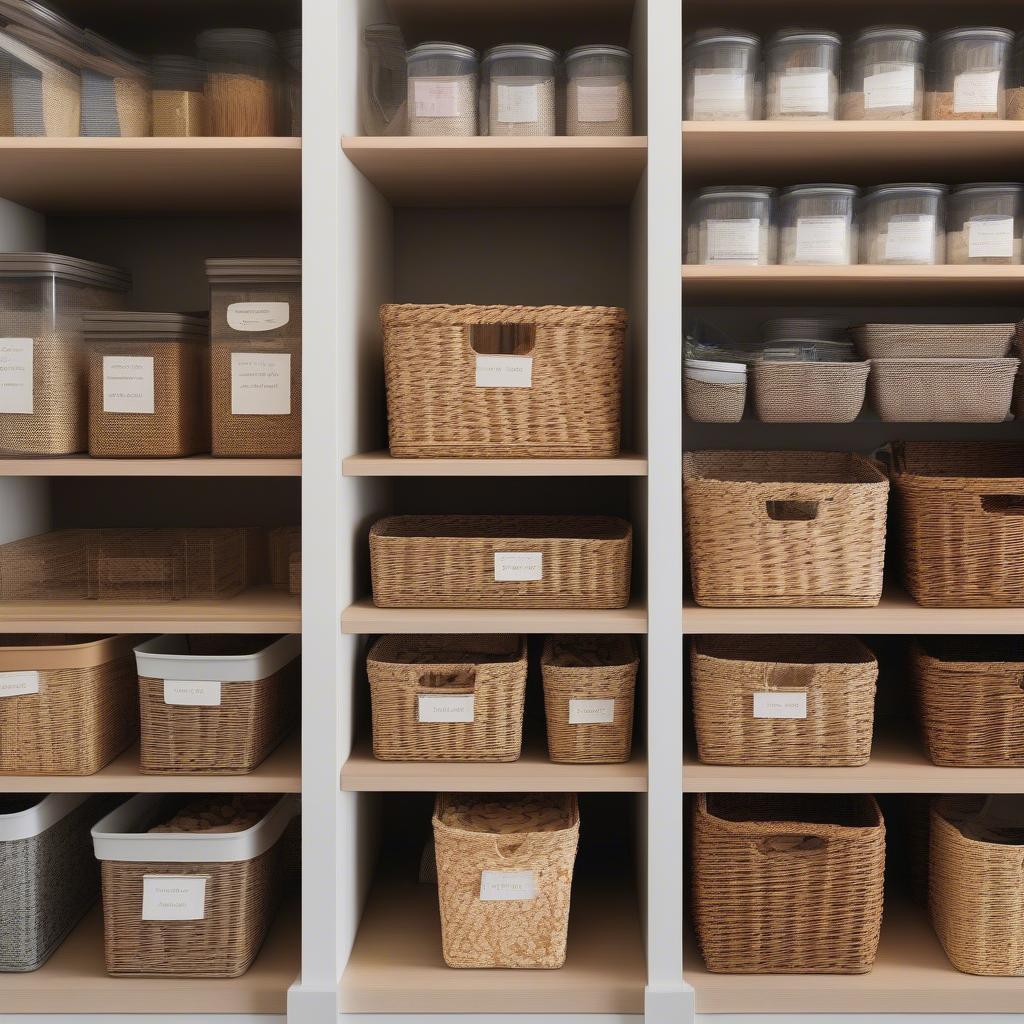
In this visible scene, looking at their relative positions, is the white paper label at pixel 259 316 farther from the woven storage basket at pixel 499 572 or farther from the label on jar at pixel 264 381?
the woven storage basket at pixel 499 572

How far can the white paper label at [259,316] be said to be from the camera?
187cm

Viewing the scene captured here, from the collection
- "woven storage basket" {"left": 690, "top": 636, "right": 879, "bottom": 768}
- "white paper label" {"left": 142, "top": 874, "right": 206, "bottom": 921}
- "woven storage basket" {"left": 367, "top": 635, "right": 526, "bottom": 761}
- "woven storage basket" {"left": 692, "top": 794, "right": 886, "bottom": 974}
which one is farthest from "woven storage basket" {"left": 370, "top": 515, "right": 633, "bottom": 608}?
"white paper label" {"left": 142, "top": 874, "right": 206, "bottom": 921}

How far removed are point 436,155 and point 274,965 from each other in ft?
5.35

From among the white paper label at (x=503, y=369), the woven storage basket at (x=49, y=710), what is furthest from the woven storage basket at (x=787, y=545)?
the woven storage basket at (x=49, y=710)

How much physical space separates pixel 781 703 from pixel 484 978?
30.6 inches

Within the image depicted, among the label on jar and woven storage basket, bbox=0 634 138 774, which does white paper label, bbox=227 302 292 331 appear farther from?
woven storage basket, bbox=0 634 138 774

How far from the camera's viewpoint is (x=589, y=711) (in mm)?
1855

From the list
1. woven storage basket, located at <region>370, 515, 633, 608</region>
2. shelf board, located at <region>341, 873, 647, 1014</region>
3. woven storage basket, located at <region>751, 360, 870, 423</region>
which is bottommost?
shelf board, located at <region>341, 873, 647, 1014</region>

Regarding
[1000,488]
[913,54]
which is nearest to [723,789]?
[1000,488]

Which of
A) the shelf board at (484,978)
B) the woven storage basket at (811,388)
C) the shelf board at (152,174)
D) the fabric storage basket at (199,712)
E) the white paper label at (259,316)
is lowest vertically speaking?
the shelf board at (484,978)

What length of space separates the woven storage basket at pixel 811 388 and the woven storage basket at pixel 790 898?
0.80 metres

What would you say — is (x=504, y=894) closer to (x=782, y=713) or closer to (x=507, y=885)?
(x=507, y=885)

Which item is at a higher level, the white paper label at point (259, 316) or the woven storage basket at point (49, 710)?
the white paper label at point (259, 316)

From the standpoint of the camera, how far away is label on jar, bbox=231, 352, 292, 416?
1857 mm
